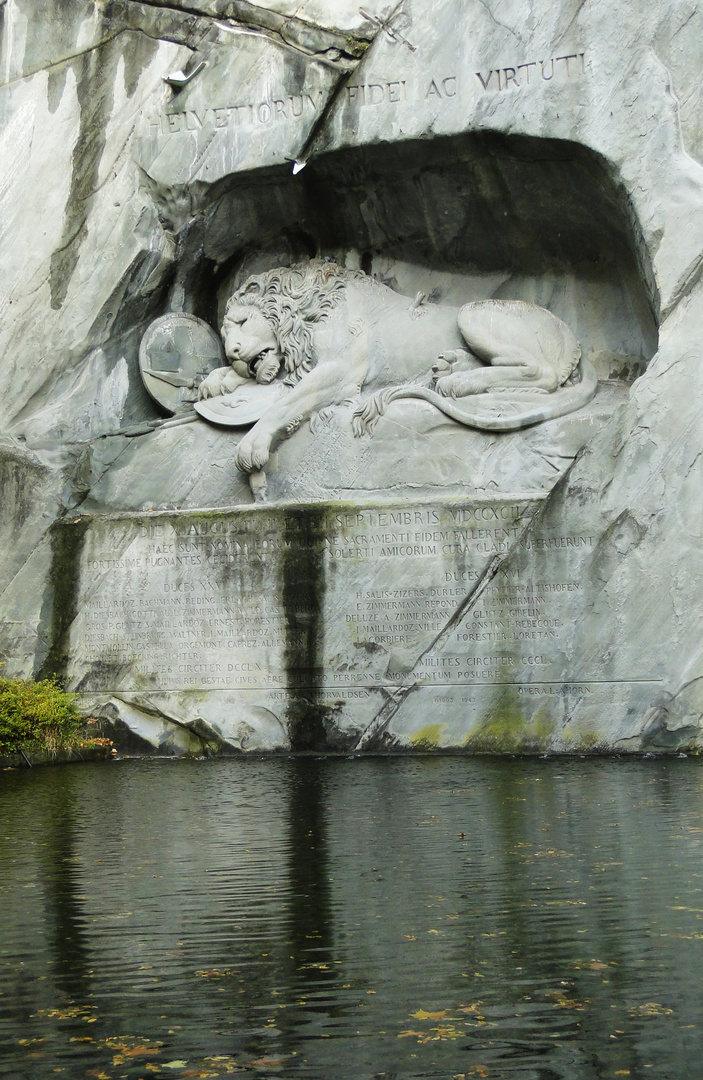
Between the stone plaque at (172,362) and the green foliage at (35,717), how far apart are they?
2965 millimetres

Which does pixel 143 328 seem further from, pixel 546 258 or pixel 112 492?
pixel 546 258

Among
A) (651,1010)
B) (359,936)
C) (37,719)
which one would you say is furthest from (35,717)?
(651,1010)

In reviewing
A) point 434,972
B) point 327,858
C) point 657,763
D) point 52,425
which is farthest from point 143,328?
point 434,972

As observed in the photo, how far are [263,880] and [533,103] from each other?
7.41m

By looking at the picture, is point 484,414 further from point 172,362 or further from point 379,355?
point 172,362

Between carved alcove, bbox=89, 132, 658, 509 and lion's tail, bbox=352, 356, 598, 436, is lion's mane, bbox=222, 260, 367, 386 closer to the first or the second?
carved alcove, bbox=89, 132, 658, 509

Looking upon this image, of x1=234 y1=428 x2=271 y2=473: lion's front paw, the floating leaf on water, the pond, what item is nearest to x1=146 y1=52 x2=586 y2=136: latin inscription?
x1=234 y1=428 x2=271 y2=473: lion's front paw

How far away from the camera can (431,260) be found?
40.0 ft

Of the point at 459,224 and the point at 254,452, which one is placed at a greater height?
the point at 459,224

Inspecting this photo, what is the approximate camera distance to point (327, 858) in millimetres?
5703

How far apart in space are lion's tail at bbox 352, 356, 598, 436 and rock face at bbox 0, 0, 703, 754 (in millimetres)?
27

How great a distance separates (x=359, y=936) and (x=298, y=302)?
26.9ft

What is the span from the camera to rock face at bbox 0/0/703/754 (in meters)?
10.1

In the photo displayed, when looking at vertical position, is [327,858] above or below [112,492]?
below
